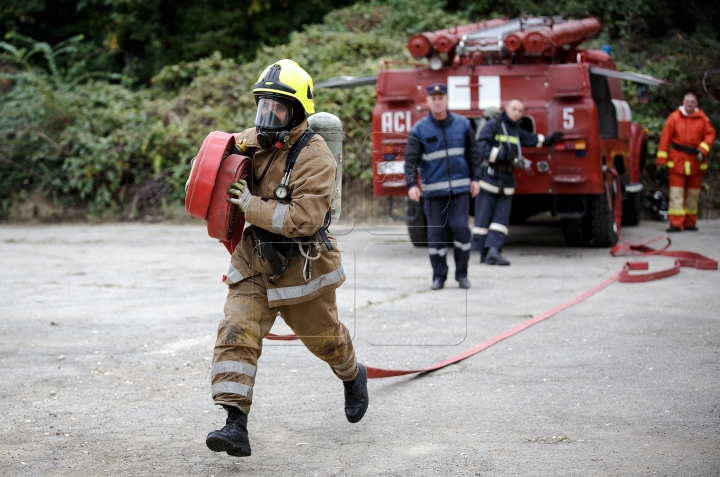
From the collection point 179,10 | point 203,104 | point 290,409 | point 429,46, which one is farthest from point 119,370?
point 179,10

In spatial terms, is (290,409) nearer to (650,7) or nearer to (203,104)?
(203,104)

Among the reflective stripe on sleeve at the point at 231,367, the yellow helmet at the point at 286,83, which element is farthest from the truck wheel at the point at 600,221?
the reflective stripe on sleeve at the point at 231,367

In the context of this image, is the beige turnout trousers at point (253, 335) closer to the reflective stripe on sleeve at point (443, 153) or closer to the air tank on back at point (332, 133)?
the air tank on back at point (332, 133)

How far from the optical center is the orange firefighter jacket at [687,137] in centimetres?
1248

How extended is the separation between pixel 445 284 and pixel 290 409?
4156 millimetres

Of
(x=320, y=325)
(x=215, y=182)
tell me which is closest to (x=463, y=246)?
(x=320, y=325)

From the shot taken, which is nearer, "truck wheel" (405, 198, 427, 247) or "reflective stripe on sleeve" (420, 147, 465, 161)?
"reflective stripe on sleeve" (420, 147, 465, 161)

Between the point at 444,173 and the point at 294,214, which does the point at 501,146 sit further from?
the point at 294,214

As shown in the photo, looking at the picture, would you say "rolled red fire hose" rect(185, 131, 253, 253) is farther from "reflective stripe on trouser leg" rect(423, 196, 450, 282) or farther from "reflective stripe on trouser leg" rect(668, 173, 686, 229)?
"reflective stripe on trouser leg" rect(668, 173, 686, 229)

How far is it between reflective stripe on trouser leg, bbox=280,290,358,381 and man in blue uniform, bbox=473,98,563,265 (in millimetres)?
5783

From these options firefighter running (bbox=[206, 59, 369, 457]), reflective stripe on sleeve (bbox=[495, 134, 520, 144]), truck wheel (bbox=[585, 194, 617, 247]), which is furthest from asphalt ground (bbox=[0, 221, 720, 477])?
truck wheel (bbox=[585, 194, 617, 247])

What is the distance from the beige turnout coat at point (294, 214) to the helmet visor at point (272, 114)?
81 mm

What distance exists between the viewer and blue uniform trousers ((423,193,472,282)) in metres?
8.20

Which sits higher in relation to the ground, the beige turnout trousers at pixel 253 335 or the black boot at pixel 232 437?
the beige turnout trousers at pixel 253 335
